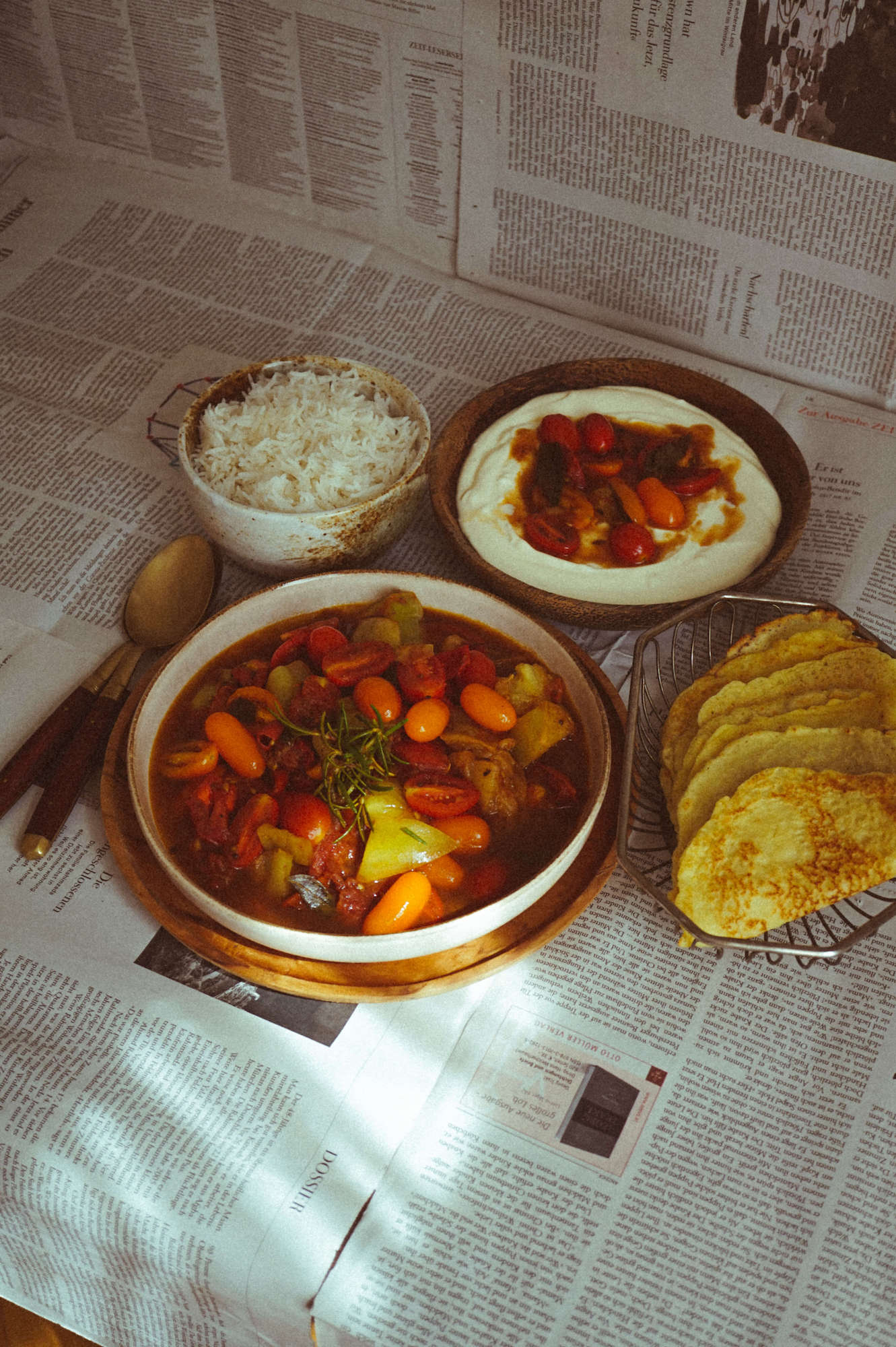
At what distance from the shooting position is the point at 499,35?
229cm

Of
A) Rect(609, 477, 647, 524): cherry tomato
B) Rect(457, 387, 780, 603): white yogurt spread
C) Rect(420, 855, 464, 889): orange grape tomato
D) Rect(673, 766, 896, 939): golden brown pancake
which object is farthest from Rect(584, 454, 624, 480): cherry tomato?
Rect(420, 855, 464, 889): orange grape tomato

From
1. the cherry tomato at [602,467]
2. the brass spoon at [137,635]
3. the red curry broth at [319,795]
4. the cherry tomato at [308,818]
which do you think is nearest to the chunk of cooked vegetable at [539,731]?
the red curry broth at [319,795]

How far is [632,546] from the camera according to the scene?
197 cm

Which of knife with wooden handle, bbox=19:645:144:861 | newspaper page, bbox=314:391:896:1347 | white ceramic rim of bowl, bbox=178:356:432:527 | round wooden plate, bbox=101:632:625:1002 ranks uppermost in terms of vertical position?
white ceramic rim of bowl, bbox=178:356:432:527

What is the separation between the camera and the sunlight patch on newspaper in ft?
4.96

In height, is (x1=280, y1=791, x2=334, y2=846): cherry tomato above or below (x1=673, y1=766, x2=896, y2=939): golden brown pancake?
below

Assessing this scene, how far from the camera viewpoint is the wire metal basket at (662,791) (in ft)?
4.75

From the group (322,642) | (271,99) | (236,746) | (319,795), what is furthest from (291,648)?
(271,99)

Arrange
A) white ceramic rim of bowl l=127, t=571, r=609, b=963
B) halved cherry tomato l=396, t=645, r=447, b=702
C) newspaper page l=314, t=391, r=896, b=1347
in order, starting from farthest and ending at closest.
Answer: halved cherry tomato l=396, t=645, r=447, b=702 → white ceramic rim of bowl l=127, t=571, r=609, b=963 → newspaper page l=314, t=391, r=896, b=1347

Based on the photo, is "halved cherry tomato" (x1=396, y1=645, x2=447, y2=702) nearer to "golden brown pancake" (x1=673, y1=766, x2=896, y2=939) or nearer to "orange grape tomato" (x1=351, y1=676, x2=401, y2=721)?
"orange grape tomato" (x1=351, y1=676, x2=401, y2=721)

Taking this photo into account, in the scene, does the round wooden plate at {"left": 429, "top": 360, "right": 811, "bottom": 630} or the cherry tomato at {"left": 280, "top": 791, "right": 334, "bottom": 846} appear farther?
the round wooden plate at {"left": 429, "top": 360, "right": 811, "bottom": 630}

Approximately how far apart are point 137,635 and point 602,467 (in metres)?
1.00

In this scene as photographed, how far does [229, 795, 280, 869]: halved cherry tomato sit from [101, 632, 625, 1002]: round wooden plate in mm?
117

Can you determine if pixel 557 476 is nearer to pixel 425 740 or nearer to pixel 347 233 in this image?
pixel 425 740
